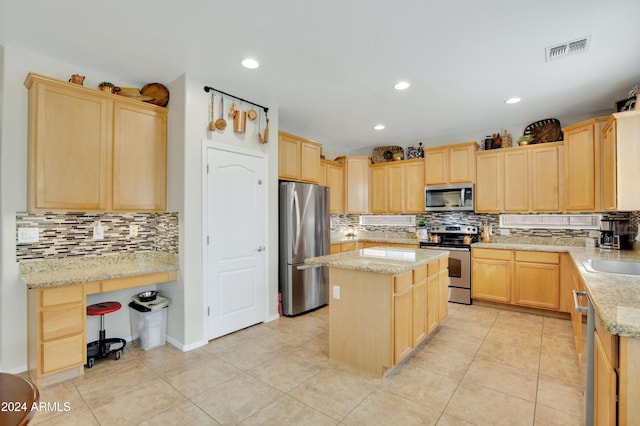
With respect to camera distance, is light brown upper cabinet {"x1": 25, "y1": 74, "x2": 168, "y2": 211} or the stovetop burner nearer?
light brown upper cabinet {"x1": 25, "y1": 74, "x2": 168, "y2": 211}

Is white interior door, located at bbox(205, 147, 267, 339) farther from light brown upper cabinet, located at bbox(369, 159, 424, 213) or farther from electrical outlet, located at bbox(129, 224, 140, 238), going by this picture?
light brown upper cabinet, located at bbox(369, 159, 424, 213)

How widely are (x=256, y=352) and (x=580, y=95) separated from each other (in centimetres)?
442

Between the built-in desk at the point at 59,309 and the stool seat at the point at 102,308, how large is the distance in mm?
182

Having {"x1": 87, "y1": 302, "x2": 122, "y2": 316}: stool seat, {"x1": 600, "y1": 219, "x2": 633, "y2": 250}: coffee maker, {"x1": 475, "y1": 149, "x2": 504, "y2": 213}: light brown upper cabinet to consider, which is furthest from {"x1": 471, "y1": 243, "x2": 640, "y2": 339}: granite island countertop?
{"x1": 87, "y1": 302, "x2": 122, "y2": 316}: stool seat

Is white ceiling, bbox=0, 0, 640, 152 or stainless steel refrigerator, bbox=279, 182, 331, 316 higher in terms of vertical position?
white ceiling, bbox=0, 0, 640, 152

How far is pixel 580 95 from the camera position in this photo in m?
3.49

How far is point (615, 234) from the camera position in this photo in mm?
3713

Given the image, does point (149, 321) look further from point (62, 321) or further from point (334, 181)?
point (334, 181)

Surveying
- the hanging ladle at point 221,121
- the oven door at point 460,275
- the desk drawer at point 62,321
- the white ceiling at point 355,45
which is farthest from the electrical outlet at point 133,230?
the oven door at point 460,275

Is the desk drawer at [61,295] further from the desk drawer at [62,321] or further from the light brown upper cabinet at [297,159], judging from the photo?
the light brown upper cabinet at [297,159]

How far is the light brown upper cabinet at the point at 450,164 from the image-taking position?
480 centimetres

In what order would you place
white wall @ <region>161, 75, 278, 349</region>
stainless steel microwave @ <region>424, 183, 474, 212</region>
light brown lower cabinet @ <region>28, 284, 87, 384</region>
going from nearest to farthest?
light brown lower cabinet @ <region>28, 284, 87, 384</region> → white wall @ <region>161, 75, 278, 349</region> → stainless steel microwave @ <region>424, 183, 474, 212</region>

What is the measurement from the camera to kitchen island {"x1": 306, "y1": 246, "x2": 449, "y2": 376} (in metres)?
2.48

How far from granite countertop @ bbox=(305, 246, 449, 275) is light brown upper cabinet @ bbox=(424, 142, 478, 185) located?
Answer: 1.99 m
